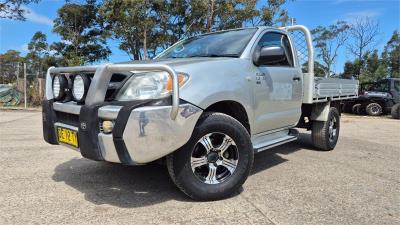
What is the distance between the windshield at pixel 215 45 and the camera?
4281 mm

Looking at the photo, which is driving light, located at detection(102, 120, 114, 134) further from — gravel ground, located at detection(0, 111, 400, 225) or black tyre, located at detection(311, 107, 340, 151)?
black tyre, located at detection(311, 107, 340, 151)

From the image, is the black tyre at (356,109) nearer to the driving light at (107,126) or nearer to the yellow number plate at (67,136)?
the yellow number plate at (67,136)

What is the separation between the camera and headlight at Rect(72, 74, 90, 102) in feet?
11.1

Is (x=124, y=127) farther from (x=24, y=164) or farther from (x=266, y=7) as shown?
(x=266, y=7)

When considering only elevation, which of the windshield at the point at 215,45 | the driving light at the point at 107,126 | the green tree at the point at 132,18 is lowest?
the driving light at the point at 107,126

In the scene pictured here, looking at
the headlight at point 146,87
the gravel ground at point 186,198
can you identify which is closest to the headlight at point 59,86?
the headlight at point 146,87

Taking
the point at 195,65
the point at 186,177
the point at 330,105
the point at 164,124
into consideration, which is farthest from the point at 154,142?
the point at 330,105

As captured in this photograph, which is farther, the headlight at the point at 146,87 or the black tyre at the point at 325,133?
the black tyre at the point at 325,133

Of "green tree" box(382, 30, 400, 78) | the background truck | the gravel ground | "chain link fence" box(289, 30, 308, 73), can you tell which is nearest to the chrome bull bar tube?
the gravel ground

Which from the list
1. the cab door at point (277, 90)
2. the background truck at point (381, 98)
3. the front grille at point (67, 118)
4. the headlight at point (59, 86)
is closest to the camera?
the front grille at point (67, 118)

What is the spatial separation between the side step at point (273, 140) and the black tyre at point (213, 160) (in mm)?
448

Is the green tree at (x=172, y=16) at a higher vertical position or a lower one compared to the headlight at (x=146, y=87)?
higher

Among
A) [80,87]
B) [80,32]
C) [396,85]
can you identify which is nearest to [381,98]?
[396,85]

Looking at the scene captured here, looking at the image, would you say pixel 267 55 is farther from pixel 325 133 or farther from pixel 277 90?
pixel 325 133
